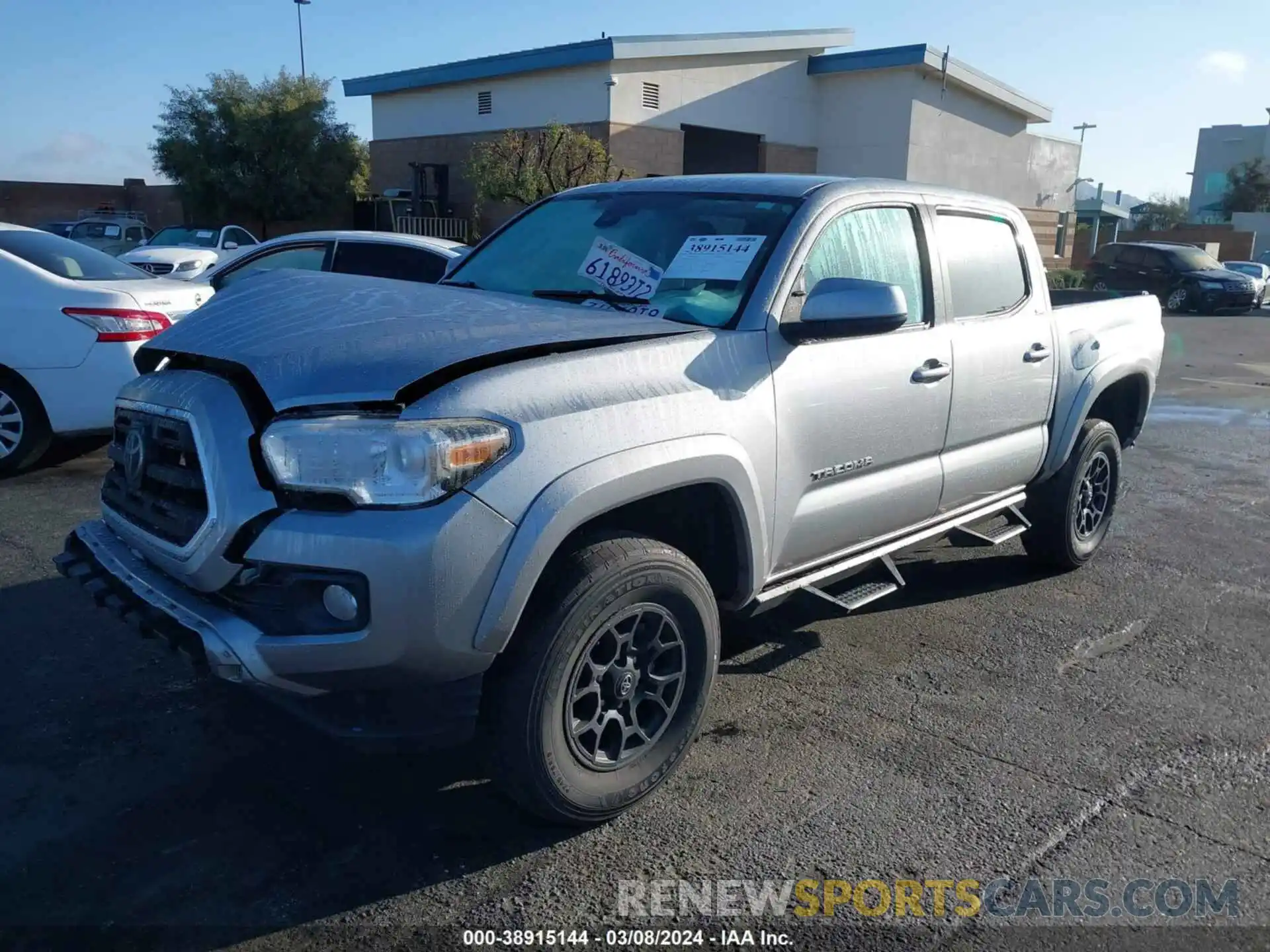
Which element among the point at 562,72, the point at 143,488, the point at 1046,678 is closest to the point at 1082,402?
the point at 1046,678

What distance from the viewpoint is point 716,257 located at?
3818 mm

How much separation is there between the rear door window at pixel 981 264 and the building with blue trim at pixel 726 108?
19.9 metres

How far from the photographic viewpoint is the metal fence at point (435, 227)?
2648 centimetres

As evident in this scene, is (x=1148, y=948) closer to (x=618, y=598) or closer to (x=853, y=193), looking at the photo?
(x=618, y=598)

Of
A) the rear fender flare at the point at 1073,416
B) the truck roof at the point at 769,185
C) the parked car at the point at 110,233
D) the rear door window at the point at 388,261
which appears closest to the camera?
the truck roof at the point at 769,185

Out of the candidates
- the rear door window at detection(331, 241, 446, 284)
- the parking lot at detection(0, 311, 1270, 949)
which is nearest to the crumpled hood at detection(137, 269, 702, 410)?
the parking lot at detection(0, 311, 1270, 949)

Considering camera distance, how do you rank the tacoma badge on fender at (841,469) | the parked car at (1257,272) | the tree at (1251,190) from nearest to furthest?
the tacoma badge on fender at (841,469) < the parked car at (1257,272) < the tree at (1251,190)

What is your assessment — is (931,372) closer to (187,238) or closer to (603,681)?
(603,681)

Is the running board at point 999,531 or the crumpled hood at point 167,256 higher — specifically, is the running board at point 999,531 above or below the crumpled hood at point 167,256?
below

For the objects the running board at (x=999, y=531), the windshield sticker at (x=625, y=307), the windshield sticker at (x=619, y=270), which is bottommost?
the running board at (x=999, y=531)

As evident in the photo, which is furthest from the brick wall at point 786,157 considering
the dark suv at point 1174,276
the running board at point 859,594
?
the running board at point 859,594

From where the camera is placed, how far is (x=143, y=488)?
325 cm

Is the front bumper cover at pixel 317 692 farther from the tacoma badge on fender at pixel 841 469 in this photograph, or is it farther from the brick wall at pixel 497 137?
the brick wall at pixel 497 137

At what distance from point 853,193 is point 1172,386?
11.3m
